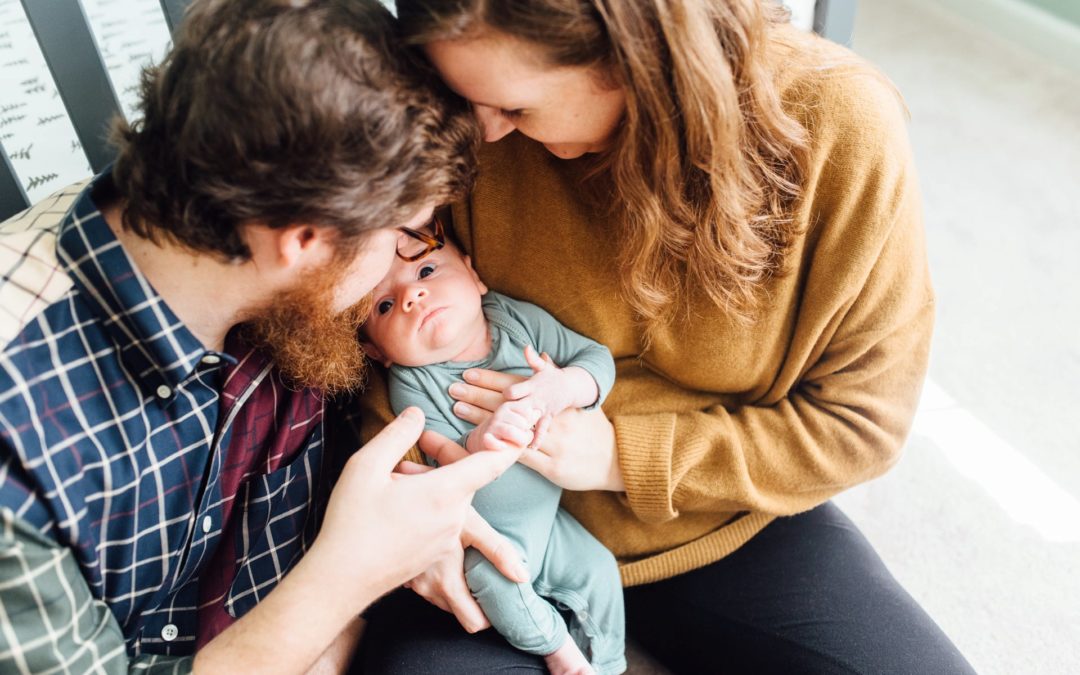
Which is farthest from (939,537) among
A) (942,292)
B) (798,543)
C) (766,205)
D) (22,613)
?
(22,613)

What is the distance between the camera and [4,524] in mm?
932

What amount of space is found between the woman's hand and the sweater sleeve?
0.03 metres

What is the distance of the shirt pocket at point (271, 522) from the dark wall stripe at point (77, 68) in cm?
48

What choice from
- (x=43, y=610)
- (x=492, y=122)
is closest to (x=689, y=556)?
(x=492, y=122)

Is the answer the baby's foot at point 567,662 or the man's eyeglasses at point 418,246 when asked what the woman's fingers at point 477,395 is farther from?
the baby's foot at point 567,662

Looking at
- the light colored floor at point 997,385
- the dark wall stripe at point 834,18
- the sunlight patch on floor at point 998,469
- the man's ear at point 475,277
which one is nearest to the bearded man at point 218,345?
the man's ear at point 475,277

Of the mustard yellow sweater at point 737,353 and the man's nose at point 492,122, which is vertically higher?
the man's nose at point 492,122

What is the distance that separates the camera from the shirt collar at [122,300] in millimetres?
1016

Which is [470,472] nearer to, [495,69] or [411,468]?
[411,468]

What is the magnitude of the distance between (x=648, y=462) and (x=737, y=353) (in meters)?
0.19

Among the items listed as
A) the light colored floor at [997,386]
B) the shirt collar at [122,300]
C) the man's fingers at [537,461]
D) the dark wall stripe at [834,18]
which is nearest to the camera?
the shirt collar at [122,300]

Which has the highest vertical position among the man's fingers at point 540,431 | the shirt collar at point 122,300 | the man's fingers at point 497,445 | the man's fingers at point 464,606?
the shirt collar at point 122,300

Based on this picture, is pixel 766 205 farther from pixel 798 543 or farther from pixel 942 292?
pixel 942 292

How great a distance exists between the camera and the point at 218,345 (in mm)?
1159
